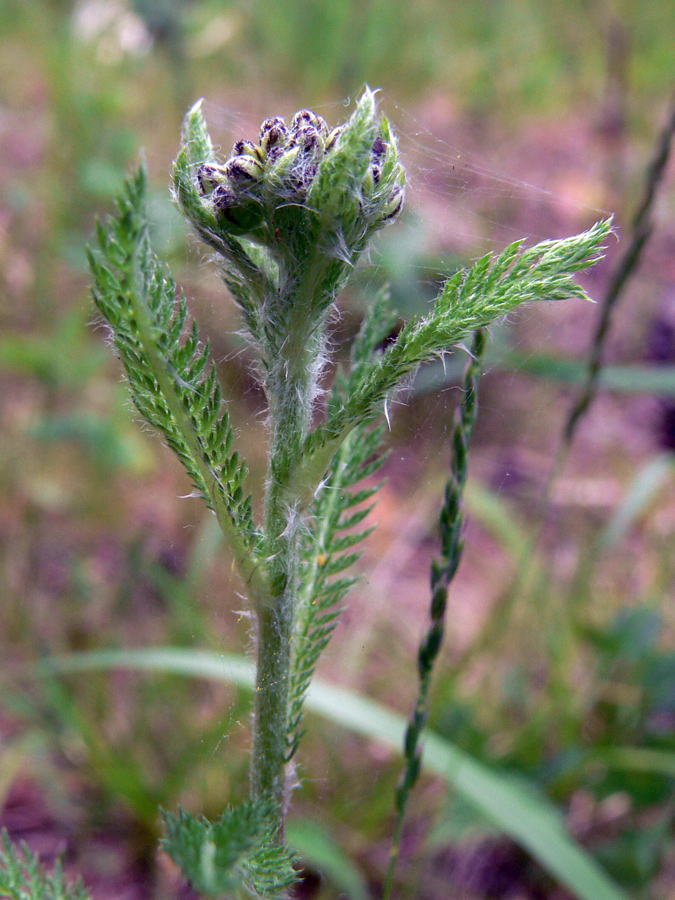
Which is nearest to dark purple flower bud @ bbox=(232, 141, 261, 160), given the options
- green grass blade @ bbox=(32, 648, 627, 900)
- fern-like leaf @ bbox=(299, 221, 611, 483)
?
fern-like leaf @ bbox=(299, 221, 611, 483)

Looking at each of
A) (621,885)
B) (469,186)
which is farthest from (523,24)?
(621,885)

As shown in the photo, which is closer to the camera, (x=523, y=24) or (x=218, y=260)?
(x=218, y=260)

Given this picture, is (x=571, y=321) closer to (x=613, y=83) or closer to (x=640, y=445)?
(x=640, y=445)

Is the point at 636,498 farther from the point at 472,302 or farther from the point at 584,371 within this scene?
the point at 472,302

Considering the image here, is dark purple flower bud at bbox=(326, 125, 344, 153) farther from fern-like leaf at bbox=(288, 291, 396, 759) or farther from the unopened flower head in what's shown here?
fern-like leaf at bbox=(288, 291, 396, 759)

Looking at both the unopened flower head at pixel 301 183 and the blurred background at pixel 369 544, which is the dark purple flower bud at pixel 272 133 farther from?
the blurred background at pixel 369 544

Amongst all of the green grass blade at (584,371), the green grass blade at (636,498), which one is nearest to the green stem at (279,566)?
the green grass blade at (584,371)
